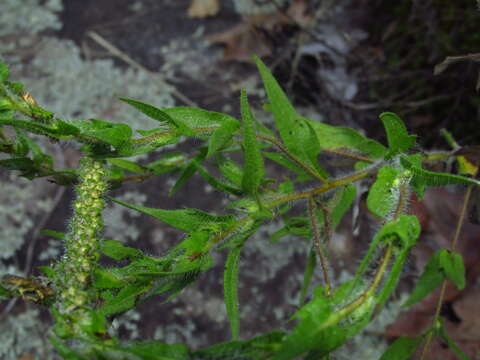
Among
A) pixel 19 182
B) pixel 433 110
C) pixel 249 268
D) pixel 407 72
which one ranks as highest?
pixel 407 72

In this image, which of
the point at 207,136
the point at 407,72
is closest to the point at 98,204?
the point at 207,136

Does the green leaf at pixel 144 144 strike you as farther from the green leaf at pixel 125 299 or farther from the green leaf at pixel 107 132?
the green leaf at pixel 125 299

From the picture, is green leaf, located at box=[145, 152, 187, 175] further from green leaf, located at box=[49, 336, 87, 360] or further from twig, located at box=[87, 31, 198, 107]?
twig, located at box=[87, 31, 198, 107]

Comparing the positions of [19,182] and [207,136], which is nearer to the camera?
[207,136]

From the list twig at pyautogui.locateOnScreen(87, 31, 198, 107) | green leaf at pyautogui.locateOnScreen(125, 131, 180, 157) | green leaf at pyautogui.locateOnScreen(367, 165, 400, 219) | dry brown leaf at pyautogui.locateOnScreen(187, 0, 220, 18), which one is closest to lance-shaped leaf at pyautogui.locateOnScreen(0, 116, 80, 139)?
green leaf at pyautogui.locateOnScreen(125, 131, 180, 157)

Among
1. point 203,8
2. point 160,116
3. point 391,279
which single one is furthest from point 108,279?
point 203,8

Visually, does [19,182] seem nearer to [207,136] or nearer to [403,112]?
[207,136]
